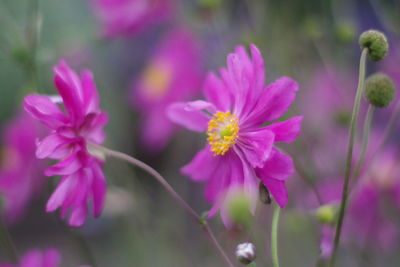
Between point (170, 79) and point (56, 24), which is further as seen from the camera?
point (56, 24)

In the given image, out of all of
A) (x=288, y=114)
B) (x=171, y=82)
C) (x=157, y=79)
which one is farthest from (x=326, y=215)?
(x=157, y=79)

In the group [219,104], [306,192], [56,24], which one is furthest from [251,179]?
[56,24]

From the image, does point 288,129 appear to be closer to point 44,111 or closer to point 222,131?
point 222,131

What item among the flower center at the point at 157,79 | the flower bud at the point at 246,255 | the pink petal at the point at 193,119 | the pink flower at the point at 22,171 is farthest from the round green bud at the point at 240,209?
the flower center at the point at 157,79

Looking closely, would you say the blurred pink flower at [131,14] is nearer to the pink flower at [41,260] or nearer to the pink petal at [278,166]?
the pink flower at [41,260]

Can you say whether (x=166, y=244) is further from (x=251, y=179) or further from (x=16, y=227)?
(x=16, y=227)

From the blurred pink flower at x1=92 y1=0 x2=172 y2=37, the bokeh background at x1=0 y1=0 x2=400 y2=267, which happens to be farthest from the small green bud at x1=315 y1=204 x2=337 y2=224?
the blurred pink flower at x1=92 y1=0 x2=172 y2=37
